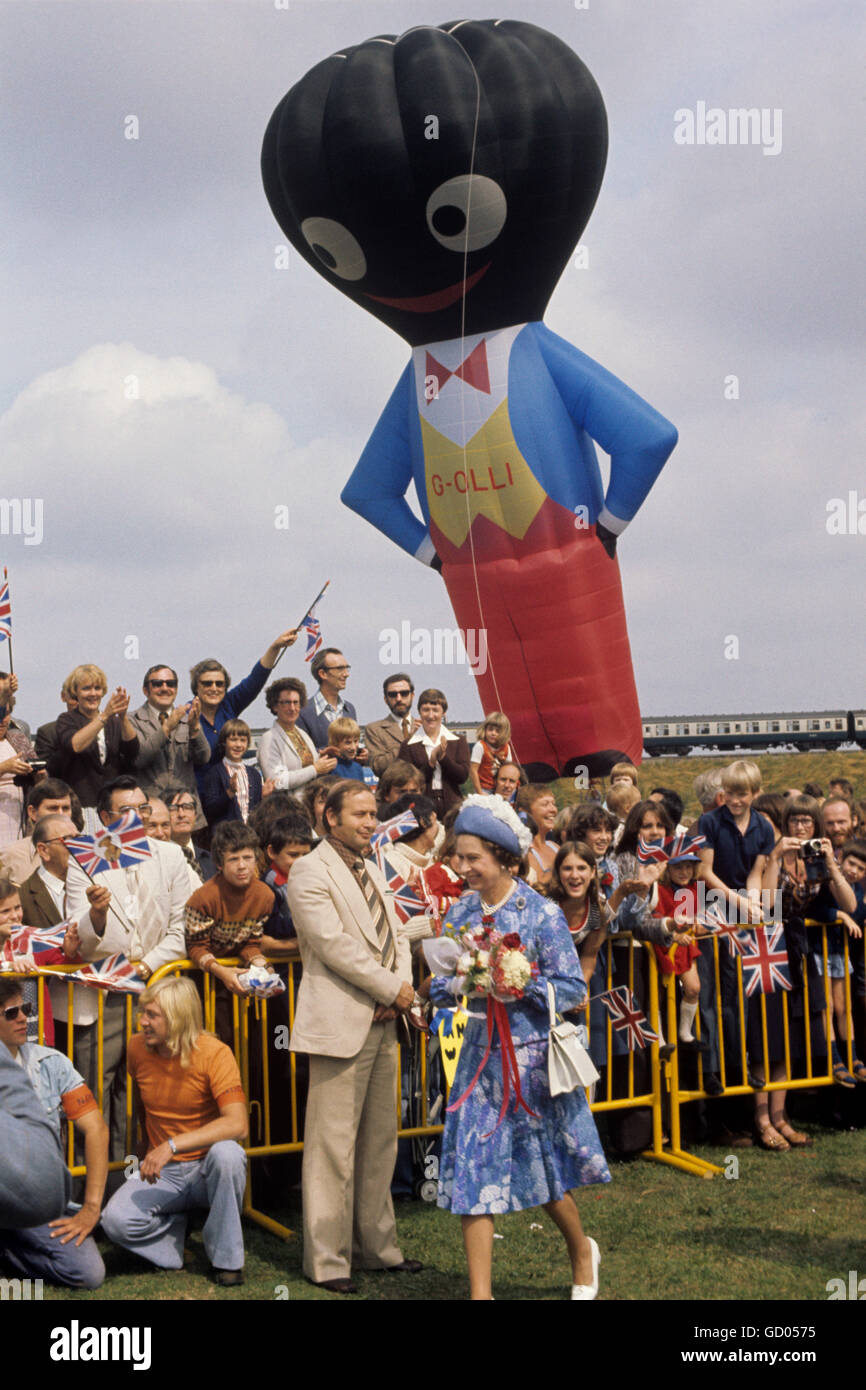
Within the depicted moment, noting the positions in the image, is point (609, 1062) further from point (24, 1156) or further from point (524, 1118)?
point (24, 1156)

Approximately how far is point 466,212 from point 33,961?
8.78 meters

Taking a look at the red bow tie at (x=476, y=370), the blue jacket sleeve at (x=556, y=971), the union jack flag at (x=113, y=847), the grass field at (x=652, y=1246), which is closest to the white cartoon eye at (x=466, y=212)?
the red bow tie at (x=476, y=370)

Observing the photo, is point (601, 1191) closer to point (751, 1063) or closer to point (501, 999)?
point (751, 1063)

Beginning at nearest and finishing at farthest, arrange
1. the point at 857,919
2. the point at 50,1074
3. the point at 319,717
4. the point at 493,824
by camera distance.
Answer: the point at 493,824
the point at 50,1074
the point at 857,919
the point at 319,717

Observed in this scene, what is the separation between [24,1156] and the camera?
4.06 meters

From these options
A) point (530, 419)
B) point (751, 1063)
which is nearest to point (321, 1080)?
point (751, 1063)

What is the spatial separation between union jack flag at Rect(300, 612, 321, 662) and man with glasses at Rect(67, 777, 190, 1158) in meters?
4.36

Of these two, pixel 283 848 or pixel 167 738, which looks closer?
pixel 283 848

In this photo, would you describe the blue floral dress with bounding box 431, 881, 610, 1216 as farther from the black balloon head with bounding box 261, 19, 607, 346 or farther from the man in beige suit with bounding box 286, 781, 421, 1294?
the black balloon head with bounding box 261, 19, 607, 346

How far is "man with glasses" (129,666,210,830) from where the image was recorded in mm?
8844

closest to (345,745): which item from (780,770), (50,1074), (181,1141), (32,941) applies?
(32,941)

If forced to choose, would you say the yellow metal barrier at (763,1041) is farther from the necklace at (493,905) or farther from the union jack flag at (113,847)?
the union jack flag at (113,847)

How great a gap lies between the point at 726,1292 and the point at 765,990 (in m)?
2.46

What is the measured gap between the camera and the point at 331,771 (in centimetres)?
940
